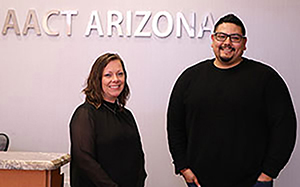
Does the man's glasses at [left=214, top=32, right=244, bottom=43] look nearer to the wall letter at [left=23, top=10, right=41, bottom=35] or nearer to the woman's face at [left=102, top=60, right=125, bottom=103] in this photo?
the woman's face at [left=102, top=60, right=125, bottom=103]

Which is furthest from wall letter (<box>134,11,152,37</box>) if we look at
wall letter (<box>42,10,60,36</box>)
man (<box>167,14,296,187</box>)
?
man (<box>167,14,296,187</box>)

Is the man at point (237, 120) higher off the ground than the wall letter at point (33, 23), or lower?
lower

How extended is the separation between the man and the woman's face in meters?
0.50

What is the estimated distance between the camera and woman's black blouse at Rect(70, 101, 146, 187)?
2.04 metres

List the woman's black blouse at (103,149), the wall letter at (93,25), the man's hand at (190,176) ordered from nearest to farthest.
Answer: the woman's black blouse at (103,149)
the man's hand at (190,176)
the wall letter at (93,25)

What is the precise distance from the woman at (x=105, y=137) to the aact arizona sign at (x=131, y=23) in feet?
6.11

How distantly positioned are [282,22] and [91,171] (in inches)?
103

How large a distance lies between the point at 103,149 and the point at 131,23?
218 centimetres

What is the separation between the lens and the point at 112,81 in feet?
7.19

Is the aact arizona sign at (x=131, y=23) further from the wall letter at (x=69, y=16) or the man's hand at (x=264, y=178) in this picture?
the man's hand at (x=264, y=178)

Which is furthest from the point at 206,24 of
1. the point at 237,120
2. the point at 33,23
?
the point at 237,120

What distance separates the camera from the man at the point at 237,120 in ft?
7.97

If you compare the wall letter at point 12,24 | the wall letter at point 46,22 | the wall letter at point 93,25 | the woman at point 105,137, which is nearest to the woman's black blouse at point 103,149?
the woman at point 105,137

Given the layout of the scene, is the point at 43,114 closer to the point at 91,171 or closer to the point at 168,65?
the point at 168,65
